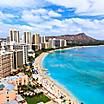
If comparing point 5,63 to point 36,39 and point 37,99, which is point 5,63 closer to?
point 37,99

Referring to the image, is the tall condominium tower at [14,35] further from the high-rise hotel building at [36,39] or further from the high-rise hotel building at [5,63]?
the high-rise hotel building at [5,63]

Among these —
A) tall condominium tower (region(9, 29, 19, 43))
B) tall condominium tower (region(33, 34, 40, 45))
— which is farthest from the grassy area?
tall condominium tower (region(33, 34, 40, 45))

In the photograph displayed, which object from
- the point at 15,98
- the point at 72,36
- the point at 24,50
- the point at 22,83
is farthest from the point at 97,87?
the point at 72,36

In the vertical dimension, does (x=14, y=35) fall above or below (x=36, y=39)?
above

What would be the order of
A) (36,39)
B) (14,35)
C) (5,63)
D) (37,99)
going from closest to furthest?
(37,99)
(5,63)
(14,35)
(36,39)

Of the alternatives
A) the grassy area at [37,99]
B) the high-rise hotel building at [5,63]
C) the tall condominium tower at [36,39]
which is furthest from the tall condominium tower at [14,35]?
the grassy area at [37,99]

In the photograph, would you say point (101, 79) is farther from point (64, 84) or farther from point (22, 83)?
point (22, 83)

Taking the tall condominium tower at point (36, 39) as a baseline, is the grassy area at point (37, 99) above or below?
below

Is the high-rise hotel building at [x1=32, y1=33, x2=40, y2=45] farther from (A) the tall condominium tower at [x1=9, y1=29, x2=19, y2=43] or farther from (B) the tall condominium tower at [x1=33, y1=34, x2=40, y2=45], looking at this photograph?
(A) the tall condominium tower at [x1=9, y1=29, x2=19, y2=43]

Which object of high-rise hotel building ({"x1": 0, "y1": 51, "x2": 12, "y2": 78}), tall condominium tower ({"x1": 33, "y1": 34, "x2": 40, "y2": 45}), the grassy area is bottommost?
the grassy area

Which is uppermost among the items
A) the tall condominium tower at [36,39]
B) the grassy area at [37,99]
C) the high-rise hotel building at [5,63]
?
the tall condominium tower at [36,39]

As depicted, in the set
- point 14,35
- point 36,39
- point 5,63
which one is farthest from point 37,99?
point 36,39
